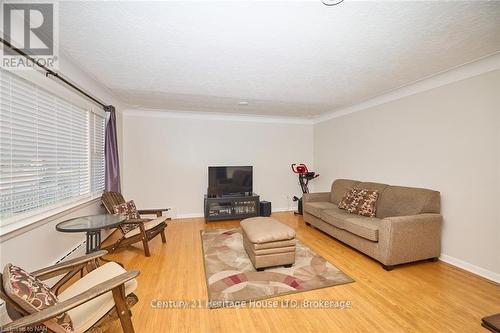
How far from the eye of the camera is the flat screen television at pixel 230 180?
4.99m

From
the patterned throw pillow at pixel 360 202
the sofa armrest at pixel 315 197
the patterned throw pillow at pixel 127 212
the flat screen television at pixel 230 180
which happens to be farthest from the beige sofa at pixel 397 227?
the patterned throw pillow at pixel 127 212

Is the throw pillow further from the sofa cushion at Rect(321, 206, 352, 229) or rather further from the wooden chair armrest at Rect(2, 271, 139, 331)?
the sofa cushion at Rect(321, 206, 352, 229)

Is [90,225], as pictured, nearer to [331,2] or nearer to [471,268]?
[331,2]

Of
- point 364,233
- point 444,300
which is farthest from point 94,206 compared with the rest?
point 444,300

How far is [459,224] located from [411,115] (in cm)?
161

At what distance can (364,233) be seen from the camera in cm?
292

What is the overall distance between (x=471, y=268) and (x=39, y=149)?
491cm

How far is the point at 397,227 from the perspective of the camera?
2.66 m

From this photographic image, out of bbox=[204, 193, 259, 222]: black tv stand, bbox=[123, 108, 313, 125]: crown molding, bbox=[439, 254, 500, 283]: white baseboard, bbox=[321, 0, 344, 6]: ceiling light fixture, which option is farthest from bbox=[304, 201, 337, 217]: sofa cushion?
bbox=[321, 0, 344, 6]: ceiling light fixture

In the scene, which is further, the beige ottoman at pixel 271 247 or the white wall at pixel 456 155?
the beige ottoman at pixel 271 247

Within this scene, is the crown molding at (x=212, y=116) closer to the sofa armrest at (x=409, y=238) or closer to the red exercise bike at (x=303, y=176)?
the red exercise bike at (x=303, y=176)

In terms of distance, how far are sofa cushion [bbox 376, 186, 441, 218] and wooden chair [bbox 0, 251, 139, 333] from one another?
3.35 metres

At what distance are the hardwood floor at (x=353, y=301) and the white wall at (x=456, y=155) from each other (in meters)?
0.41

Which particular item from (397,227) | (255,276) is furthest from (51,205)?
(397,227)
